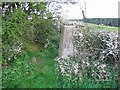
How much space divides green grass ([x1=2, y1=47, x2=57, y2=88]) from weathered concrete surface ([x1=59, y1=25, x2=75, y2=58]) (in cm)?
25

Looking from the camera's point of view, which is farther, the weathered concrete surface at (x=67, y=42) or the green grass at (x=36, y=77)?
the weathered concrete surface at (x=67, y=42)

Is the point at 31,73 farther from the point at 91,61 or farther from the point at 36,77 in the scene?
the point at 91,61

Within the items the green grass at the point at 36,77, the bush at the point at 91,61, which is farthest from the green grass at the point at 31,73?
the bush at the point at 91,61

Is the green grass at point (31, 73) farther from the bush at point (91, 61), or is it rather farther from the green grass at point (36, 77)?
the bush at point (91, 61)

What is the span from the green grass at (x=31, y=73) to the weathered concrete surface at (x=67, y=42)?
25 cm

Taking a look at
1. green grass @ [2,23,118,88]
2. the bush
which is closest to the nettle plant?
the bush

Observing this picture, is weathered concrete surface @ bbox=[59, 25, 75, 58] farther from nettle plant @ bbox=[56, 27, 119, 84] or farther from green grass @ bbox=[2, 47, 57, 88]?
green grass @ bbox=[2, 47, 57, 88]

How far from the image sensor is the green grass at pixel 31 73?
418cm

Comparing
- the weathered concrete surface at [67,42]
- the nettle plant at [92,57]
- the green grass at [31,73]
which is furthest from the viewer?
the weathered concrete surface at [67,42]

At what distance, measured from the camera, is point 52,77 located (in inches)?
169

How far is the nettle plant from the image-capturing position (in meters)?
4.33

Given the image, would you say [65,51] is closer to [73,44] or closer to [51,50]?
[73,44]

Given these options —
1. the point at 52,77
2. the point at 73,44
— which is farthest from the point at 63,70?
Result: the point at 73,44

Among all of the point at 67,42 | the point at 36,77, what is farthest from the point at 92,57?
the point at 36,77
